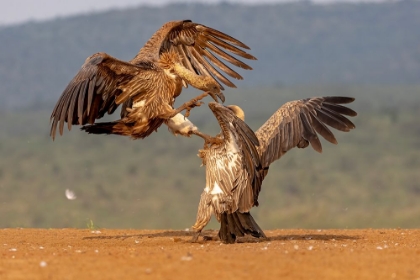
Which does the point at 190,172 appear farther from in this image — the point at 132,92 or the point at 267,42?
the point at 267,42

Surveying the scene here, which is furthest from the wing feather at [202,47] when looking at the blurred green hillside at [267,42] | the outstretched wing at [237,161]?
the blurred green hillside at [267,42]

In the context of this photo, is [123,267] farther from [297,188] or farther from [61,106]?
[297,188]

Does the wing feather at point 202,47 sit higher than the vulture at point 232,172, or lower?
higher

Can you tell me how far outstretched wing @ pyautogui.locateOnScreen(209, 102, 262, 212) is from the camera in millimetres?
9281

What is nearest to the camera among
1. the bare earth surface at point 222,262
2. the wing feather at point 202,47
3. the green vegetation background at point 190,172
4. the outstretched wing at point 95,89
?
the bare earth surface at point 222,262

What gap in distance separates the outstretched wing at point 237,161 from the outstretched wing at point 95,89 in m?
1.41

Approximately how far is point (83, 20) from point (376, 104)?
5033cm

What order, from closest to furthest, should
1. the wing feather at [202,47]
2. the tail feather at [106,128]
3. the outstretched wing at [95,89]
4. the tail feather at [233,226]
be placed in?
the tail feather at [233,226], the outstretched wing at [95,89], the tail feather at [106,128], the wing feather at [202,47]

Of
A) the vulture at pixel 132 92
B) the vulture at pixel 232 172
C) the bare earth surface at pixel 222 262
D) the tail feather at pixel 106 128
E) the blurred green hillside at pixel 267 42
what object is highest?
the blurred green hillside at pixel 267 42

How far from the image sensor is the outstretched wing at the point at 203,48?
11.5m

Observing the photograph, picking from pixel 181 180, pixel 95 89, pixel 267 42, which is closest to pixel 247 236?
pixel 95 89

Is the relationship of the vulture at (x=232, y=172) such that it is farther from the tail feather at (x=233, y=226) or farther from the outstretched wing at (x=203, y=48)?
the outstretched wing at (x=203, y=48)

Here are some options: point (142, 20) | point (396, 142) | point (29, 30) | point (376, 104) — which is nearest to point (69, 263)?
point (396, 142)

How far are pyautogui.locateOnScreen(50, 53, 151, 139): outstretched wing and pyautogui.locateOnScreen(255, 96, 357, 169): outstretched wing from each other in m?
1.57
